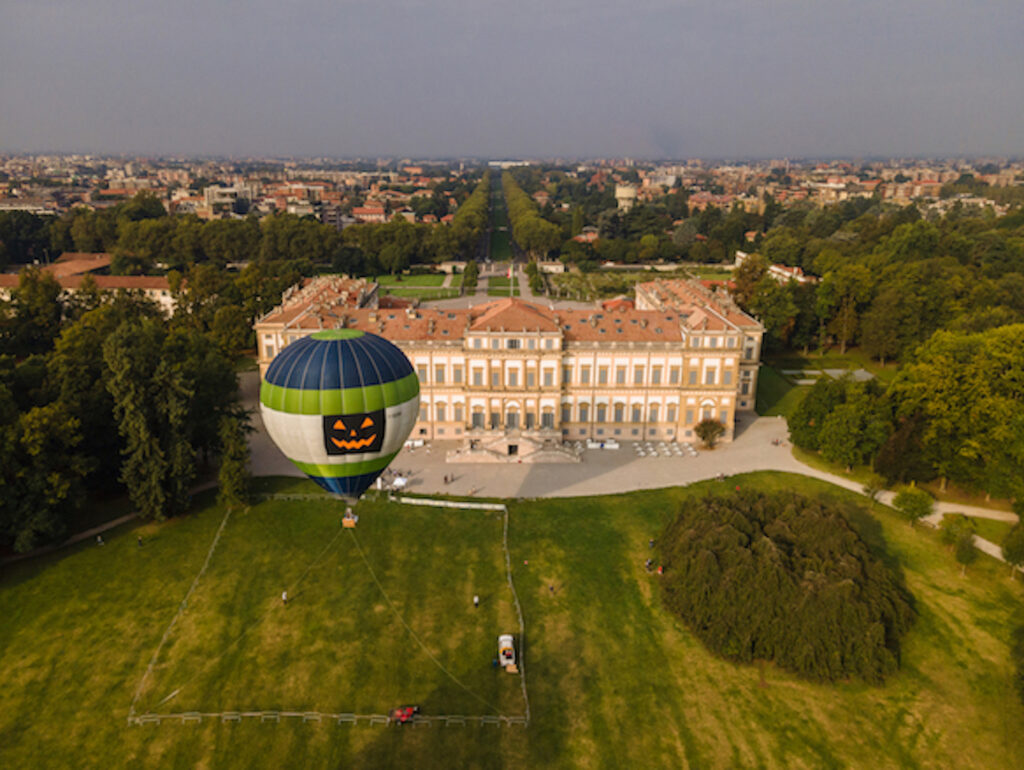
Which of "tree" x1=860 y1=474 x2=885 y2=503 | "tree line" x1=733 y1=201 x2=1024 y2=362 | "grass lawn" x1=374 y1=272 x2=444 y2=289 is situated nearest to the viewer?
"tree" x1=860 y1=474 x2=885 y2=503

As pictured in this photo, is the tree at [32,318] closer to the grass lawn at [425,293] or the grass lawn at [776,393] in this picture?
the grass lawn at [425,293]

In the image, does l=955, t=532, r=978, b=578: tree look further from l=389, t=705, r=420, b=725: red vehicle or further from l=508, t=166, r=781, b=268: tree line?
l=508, t=166, r=781, b=268: tree line

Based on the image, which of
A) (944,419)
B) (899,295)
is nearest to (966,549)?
(944,419)

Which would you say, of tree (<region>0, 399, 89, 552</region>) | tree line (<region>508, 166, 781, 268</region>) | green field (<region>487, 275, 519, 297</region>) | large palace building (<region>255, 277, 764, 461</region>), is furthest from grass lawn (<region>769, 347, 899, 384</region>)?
tree (<region>0, 399, 89, 552</region>)

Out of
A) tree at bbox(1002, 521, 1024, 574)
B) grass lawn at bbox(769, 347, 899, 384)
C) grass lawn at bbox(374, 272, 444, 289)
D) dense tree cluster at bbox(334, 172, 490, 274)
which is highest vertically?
dense tree cluster at bbox(334, 172, 490, 274)

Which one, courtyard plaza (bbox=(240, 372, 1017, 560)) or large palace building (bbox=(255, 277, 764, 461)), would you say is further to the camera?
large palace building (bbox=(255, 277, 764, 461))

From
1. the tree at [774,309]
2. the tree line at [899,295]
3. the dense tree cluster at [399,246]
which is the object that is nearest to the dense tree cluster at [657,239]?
the dense tree cluster at [399,246]

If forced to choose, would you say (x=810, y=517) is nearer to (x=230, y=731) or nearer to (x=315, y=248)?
(x=230, y=731)

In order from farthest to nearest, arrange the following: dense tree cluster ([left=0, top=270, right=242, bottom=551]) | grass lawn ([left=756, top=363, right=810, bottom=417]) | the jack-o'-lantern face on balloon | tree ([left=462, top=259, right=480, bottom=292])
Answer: tree ([left=462, top=259, right=480, bottom=292]), grass lawn ([left=756, top=363, right=810, bottom=417]), dense tree cluster ([left=0, top=270, right=242, bottom=551]), the jack-o'-lantern face on balloon
